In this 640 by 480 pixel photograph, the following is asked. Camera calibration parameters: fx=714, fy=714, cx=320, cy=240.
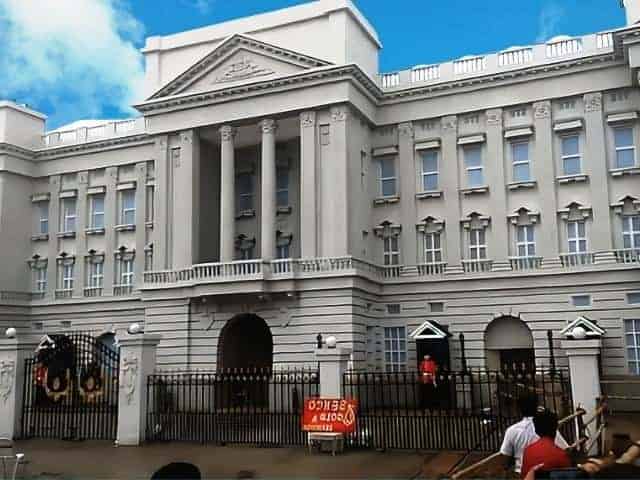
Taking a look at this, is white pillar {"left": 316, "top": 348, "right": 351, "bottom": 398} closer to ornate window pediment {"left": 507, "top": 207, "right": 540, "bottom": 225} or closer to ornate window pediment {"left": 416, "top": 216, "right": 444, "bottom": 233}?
ornate window pediment {"left": 416, "top": 216, "right": 444, "bottom": 233}

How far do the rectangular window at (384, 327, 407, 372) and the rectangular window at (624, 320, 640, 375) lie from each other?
8.53 meters

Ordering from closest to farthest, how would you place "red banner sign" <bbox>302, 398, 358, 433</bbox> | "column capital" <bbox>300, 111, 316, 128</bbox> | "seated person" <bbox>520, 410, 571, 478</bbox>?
"seated person" <bbox>520, 410, 571, 478</bbox>
"red banner sign" <bbox>302, 398, 358, 433</bbox>
"column capital" <bbox>300, 111, 316, 128</bbox>

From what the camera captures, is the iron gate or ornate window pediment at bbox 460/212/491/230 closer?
the iron gate

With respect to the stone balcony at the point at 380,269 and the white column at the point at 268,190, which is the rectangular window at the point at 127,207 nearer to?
the stone balcony at the point at 380,269

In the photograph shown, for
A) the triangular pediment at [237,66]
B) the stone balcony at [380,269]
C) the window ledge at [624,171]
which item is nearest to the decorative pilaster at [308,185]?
the stone balcony at [380,269]

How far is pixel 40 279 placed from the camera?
38656 mm

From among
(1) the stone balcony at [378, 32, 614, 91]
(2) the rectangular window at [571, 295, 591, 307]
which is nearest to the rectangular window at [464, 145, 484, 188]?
(1) the stone balcony at [378, 32, 614, 91]

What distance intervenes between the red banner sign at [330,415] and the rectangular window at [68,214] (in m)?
26.0

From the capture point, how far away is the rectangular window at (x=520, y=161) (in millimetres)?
29375

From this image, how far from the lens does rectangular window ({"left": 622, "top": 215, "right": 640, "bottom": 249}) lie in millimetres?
27078

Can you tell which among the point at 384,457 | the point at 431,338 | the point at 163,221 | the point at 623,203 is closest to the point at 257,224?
the point at 163,221

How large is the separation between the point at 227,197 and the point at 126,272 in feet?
30.4

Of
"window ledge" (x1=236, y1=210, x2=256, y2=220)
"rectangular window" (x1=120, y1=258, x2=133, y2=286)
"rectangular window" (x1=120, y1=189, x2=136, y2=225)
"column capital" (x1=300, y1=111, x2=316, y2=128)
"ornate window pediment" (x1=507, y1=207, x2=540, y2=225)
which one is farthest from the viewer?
Result: "rectangular window" (x1=120, y1=189, x2=136, y2=225)

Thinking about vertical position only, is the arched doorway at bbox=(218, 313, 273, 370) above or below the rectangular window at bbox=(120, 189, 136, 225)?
below
